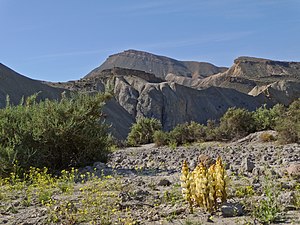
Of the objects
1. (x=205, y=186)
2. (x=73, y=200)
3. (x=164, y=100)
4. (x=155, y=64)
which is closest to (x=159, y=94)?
(x=164, y=100)

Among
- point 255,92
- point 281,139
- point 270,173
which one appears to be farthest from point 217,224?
point 255,92

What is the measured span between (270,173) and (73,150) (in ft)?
16.7

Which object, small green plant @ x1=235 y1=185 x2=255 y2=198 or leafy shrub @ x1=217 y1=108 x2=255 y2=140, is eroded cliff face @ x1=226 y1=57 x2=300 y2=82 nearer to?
leafy shrub @ x1=217 y1=108 x2=255 y2=140

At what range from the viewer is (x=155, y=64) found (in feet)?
505

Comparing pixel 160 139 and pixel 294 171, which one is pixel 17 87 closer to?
pixel 160 139

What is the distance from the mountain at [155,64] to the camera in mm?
149000

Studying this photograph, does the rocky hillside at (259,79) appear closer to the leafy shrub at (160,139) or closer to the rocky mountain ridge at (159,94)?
the rocky mountain ridge at (159,94)

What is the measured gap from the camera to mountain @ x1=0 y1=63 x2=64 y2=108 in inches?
1727

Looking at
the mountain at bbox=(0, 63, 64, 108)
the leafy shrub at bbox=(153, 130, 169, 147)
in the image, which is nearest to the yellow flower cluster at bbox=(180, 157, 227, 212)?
the leafy shrub at bbox=(153, 130, 169, 147)

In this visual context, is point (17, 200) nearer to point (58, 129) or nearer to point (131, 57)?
point (58, 129)

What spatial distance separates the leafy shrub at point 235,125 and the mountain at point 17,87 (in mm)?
24054

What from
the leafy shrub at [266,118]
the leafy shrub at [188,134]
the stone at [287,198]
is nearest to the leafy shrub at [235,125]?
the leafy shrub at [266,118]

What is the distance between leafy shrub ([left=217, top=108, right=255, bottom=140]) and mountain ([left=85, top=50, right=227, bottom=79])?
12072cm

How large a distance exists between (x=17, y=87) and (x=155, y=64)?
109 meters
